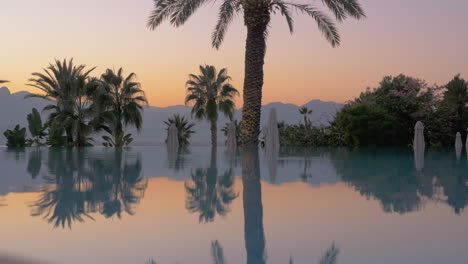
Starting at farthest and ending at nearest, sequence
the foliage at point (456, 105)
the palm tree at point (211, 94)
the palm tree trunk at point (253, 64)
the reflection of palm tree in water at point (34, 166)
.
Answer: the palm tree at point (211, 94)
the foliage at point (456, 105)
the palm tree trunk at point (253, 64)
the reflection of palm tree in water at point (34, 166)

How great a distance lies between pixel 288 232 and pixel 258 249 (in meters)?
0.52

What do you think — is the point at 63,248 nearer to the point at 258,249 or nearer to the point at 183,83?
the point at 258,249

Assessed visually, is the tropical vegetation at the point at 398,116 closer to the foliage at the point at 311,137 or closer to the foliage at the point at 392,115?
the foliage at the point at 392,115

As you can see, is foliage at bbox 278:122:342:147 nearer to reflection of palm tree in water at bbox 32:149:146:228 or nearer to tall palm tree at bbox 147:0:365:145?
tall palm tree at bbox 147:0:365:145

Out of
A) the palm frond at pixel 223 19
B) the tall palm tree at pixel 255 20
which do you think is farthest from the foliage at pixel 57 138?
the palm frond at pixel 223 19

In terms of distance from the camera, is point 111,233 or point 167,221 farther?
point 167,221

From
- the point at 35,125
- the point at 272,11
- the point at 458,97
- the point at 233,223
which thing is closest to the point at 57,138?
the point at 35,125

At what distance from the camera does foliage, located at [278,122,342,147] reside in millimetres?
28547

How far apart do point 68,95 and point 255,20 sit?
12.1 m

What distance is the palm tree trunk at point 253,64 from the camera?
54.9ft

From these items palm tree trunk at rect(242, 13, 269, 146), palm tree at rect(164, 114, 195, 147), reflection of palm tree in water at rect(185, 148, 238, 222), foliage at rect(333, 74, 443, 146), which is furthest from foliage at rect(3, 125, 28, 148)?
reflection of palm tree in water at rect(185, 148, 238, 222)

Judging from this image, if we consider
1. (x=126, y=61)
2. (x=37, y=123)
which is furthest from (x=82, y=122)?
(x=126, y=61)

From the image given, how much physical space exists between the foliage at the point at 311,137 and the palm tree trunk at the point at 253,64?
12.5 m

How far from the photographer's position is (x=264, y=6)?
55.3ft
